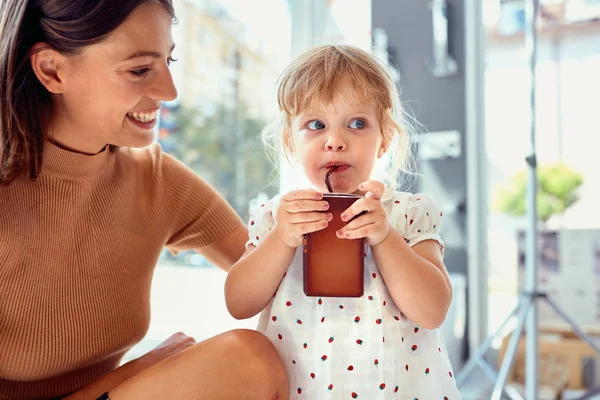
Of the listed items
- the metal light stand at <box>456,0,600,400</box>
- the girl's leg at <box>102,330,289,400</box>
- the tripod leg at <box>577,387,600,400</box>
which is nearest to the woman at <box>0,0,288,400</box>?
the girl's leg at <box>102,330,289,400</box>

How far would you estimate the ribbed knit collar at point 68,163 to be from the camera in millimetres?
1137

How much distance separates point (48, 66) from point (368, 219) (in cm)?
70

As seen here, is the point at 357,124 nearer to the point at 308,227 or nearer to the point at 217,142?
the point at 308,227

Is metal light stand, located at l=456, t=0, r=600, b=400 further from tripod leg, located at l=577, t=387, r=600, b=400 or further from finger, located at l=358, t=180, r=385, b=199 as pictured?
finger, located at l=358, t=180, r=385, b=199

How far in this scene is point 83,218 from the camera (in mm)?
1170

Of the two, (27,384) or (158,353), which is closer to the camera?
(27,384)

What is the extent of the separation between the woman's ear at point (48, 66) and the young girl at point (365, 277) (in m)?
0.44

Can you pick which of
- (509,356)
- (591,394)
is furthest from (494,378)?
(509,356)

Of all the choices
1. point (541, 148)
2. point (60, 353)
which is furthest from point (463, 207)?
point (60, 353)

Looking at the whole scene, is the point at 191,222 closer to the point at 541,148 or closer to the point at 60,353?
the point at 60,353

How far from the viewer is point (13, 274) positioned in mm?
1061

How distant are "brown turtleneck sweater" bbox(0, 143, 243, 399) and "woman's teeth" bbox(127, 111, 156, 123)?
0.13 m

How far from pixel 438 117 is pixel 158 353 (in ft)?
7.27

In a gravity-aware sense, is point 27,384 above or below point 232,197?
below
